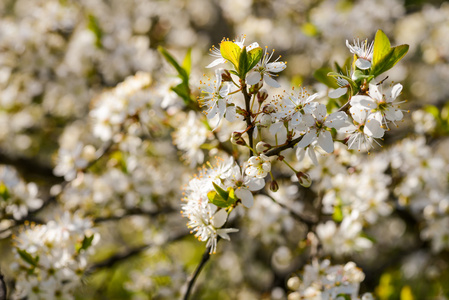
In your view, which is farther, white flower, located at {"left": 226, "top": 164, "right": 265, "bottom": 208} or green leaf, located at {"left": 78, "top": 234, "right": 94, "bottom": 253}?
green leaf, located at {"left": 78, "top": 234, "right": 94, "bottom": 253}

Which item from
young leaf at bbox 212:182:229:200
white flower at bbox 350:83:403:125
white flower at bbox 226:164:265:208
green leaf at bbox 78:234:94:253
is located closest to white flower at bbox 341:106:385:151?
white flower at bbox 350:83:403:125

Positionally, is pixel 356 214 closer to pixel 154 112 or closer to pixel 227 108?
pixel 227 108

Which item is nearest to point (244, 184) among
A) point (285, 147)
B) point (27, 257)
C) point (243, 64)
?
point (285, 147)

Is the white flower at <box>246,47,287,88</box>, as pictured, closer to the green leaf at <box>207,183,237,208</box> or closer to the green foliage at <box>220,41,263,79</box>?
the green foliage at <box>220,41,263,79</box>

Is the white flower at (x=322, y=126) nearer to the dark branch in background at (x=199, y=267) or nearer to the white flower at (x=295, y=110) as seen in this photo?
the white flower at (x=295, y=110)

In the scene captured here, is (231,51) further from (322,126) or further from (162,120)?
(162,120)
